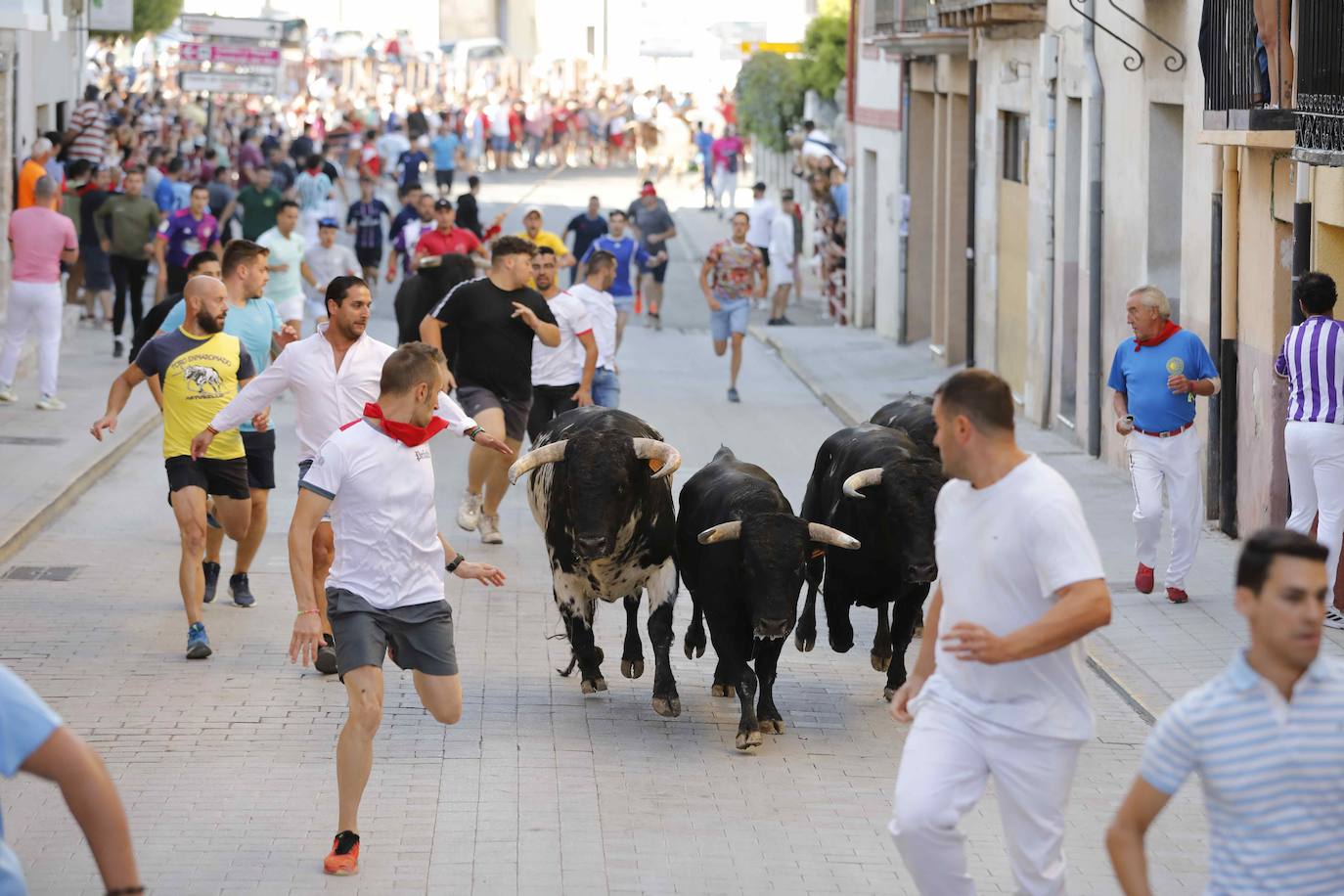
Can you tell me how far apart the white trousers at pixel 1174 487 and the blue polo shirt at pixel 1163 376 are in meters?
0.11

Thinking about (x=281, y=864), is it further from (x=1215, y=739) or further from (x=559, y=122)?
(x=559, y=122)

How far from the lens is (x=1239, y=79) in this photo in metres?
14.5

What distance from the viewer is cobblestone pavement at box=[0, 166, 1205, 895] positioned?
293 inches

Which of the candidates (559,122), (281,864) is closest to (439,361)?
(281,864)

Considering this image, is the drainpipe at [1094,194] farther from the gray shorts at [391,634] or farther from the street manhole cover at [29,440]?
the gray shorts at [391,634]

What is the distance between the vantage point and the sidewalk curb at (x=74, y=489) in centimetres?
1354

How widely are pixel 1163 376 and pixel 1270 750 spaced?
24.9 feet

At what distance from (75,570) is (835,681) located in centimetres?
502

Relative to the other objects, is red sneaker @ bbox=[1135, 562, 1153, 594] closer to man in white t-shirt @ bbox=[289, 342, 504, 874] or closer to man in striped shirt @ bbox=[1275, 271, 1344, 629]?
man in striped shirt @ bbox=[1275, 271, 1344, 629]

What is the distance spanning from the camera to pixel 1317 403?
1102cm

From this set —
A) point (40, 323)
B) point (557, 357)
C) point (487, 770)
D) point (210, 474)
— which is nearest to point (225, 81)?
point (40, 323)

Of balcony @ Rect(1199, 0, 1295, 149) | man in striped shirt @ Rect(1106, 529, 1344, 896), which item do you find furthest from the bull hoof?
balcony @ Rect(1199, 0, 1295, 149)

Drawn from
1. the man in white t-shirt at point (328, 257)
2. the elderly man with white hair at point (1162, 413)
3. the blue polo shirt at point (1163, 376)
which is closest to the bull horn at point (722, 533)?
the elderly man with white hair at point (1162, 413)

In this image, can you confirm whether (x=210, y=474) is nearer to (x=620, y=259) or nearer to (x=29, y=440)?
(x=29, y=440)
